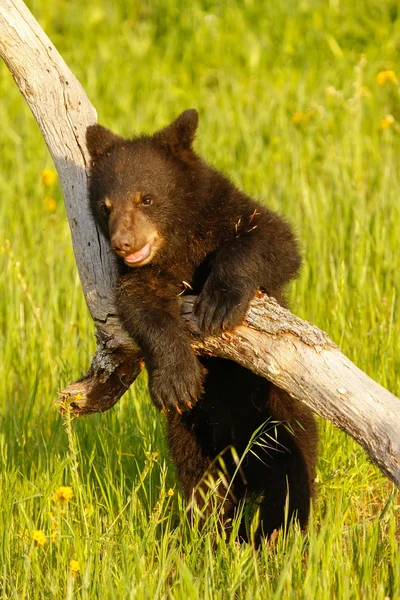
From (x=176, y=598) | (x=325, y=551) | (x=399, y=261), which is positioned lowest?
(x=176, y=598)

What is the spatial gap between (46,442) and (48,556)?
1229mm

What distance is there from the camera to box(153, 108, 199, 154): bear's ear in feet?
14.3

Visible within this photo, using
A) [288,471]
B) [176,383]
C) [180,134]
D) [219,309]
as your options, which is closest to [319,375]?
[219,309]

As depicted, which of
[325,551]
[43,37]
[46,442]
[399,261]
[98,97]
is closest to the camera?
[325,551]

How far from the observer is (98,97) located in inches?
377

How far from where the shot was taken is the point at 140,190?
4188mm

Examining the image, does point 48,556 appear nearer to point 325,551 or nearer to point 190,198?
point 325,551

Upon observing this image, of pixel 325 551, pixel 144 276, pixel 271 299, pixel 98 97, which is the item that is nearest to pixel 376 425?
pixel 325 551

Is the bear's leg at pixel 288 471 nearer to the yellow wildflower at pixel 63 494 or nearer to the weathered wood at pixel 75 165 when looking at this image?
the weathered wood at pixel 75 165

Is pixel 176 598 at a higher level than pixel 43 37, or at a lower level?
lower

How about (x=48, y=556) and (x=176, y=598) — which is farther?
(x=48, y=556)

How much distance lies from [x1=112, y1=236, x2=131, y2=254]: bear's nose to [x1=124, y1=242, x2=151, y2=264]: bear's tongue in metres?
0.06

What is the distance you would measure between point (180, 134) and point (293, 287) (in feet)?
5.43

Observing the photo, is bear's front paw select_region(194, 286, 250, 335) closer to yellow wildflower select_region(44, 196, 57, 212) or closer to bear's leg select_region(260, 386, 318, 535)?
bear's leg select_region(260, 386, 318, 535)
